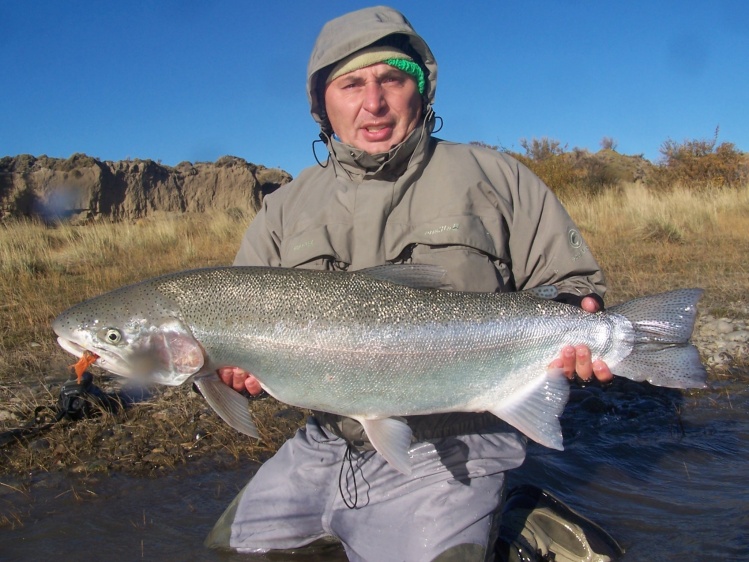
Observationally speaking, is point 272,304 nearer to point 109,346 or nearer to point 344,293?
point 344,293

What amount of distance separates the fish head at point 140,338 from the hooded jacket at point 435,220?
784 millimetres

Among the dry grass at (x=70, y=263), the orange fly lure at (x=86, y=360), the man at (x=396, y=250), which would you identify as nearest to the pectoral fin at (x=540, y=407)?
the man at (x=396, y=250)

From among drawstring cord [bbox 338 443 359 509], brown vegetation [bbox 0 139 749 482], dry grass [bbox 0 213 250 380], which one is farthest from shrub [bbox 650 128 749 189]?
drawstring cord [bbox 338 443 359 509]

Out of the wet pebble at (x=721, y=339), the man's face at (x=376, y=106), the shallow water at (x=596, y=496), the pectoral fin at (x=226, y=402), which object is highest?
the man's face at (x=376, y=106)

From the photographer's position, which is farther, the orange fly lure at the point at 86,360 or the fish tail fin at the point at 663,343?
the fish tail fin at the point at 663,343

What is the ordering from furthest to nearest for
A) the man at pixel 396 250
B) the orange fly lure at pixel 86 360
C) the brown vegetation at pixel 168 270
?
1. the brown vegetation at pixel 168 270
2. the man at pixel 396 250
3. the orange fly lure at pixel 86 360

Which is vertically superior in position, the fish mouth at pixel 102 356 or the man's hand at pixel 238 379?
the fish mouth at pixel 102 356

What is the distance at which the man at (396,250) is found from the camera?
3061 millimetres

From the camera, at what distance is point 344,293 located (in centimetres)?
286

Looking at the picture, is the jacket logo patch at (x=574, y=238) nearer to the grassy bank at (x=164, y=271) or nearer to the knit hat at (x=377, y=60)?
the knit hat at (x=377, y=60)

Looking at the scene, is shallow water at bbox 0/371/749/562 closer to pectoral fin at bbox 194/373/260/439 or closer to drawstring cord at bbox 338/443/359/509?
drawstring cord at bbox 338/443/359/509

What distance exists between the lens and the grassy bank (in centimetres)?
435

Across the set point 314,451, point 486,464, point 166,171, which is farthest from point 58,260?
point 166,171

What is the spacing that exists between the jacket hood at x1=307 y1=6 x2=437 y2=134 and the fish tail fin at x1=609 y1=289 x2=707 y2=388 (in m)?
1.62
